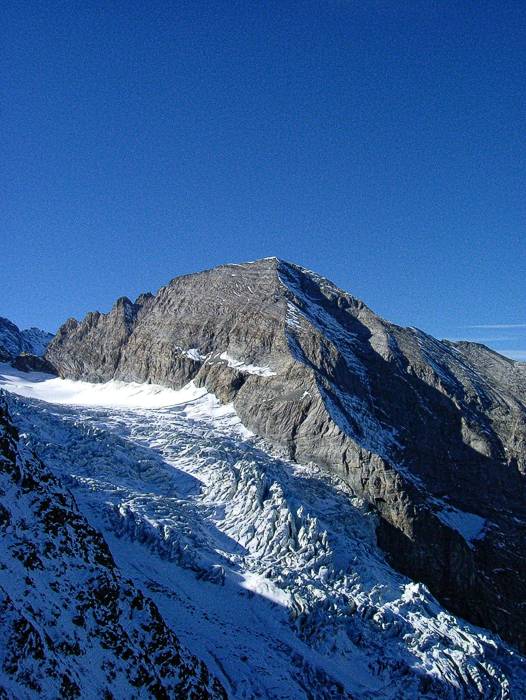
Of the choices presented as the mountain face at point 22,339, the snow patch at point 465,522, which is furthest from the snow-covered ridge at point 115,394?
the mountain face at point 22,339

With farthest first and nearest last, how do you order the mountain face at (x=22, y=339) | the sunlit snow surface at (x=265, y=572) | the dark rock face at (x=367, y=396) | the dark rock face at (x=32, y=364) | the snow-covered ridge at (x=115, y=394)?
the mountain face at (x=22, y=339) < the dark rock face at (x=32, y=364) < the snow-covered ridge at (x=115, y=394) < the dark rock face at (x=367, y=396) < the sunlit snow surface at (x=265, y=572)

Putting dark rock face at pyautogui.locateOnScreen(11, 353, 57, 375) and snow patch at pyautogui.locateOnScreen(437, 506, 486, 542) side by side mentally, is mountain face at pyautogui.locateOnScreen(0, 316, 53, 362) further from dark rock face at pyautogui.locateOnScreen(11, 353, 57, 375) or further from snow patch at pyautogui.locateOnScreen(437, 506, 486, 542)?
snow patch at pyautogui.locateOnScreen(437, 506, 486, 542)

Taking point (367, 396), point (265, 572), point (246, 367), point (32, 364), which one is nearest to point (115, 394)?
point (246, 367)

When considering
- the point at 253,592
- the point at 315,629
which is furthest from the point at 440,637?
the point at 253,592

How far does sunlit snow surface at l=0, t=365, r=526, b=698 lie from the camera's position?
142 feet

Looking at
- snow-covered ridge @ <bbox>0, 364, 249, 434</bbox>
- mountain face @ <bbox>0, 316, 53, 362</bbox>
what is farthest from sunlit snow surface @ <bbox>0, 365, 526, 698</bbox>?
mountain face @ <bbox>0, 316, 53, 362</bbox>

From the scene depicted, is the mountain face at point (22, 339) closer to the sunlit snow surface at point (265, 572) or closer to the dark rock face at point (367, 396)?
the dark rock face at point (367, 396)

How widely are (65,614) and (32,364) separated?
116m

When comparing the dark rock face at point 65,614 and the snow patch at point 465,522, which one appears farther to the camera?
the snow patch at point 465,522

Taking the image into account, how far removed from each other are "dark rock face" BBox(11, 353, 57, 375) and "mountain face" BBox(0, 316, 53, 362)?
25.8 metres

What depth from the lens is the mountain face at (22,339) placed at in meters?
170

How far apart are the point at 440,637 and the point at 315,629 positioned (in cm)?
1015

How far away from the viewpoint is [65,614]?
1204 inches

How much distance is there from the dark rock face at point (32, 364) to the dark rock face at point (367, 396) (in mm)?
2035
